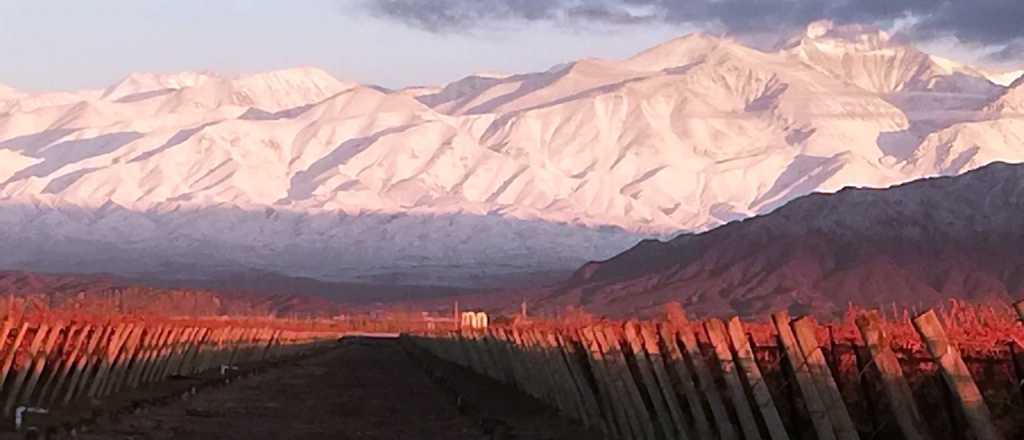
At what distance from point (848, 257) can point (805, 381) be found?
13259 cm

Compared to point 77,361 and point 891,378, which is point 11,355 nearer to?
point 77,361

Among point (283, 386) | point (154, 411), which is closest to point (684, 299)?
point (283, 386)

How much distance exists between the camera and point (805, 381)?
13039 millimetres

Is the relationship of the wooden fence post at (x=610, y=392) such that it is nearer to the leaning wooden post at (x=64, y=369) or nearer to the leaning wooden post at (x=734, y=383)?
the leaning wooden post at (x=734, y=383)

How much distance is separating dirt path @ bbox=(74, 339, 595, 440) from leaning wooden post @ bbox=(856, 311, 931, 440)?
42.9 ft

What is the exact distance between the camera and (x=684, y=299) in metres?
137

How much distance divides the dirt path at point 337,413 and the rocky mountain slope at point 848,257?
76.7 metres

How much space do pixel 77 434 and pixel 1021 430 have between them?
13.7 meters

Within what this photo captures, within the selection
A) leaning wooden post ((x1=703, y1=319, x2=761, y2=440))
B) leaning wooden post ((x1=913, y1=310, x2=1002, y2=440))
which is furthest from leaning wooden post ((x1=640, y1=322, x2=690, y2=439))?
leaning wooden post ((x1=913, y1=310, x2=1002, y2=440))

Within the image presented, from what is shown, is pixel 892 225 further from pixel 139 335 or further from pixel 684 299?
pixel 139 335

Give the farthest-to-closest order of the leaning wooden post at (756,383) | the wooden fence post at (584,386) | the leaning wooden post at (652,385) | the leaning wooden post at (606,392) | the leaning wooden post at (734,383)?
the wooden fence post at (584,386) → the leaning wooden post at (606,392) → the leaning wooden post at (652,385) → the leaning wooden post at (734,383) → the leaning wooden post at (756,383)

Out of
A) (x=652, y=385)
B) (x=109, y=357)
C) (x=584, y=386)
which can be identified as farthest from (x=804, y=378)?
(x=109, y=357)

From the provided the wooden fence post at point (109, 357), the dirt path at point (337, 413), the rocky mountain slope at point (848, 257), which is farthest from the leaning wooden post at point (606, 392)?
the rocky mountain slope at point (848, 257)

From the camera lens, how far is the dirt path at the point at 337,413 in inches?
1031
